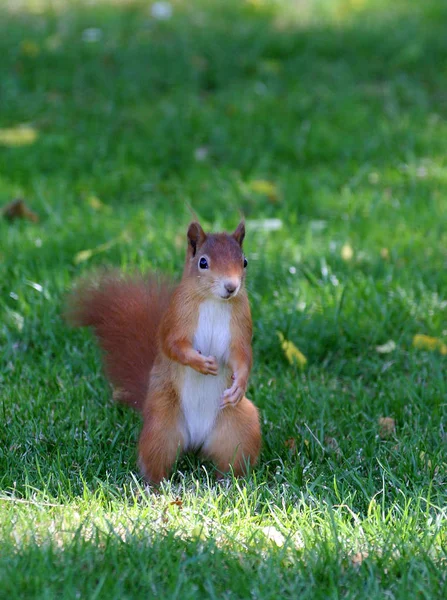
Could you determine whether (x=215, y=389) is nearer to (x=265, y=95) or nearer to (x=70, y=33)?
(x=265, y=95)

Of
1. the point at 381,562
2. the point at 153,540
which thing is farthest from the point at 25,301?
the point at 381,562

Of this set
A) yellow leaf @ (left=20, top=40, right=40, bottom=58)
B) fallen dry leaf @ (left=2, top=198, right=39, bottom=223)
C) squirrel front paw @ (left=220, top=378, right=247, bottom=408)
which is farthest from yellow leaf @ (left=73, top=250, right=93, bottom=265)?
yellow leaf @ (left=20, top=40, right=40, bottom=58)

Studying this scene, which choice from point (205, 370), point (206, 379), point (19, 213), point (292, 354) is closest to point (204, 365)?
point (205, 370)

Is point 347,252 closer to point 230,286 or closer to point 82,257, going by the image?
point 82,257

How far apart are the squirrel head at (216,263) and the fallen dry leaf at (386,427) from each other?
0.66m

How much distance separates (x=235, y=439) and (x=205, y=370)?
23cm

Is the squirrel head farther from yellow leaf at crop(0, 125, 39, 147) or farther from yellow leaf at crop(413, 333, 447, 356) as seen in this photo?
yellow leaf at crop(0, 125, 39, 147)

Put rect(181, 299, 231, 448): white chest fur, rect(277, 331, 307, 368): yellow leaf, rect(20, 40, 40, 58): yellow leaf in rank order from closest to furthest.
Answer: rect(181, 299, 231, 448): white chest fur → rect(277, 331, 307, 368): yellow leaf → rect(20, 40, 40, 58): yellow leaf

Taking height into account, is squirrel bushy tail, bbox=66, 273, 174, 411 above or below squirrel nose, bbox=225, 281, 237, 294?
below

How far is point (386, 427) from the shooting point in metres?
2.76

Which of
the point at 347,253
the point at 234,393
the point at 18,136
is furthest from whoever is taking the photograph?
the point at 18,136

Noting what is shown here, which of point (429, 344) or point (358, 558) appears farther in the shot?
point (429, 344)

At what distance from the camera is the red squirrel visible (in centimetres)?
232

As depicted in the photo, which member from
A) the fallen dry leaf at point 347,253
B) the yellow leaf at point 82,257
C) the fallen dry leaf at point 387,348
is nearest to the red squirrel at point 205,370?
the fallen dry leaf at point 387,348
